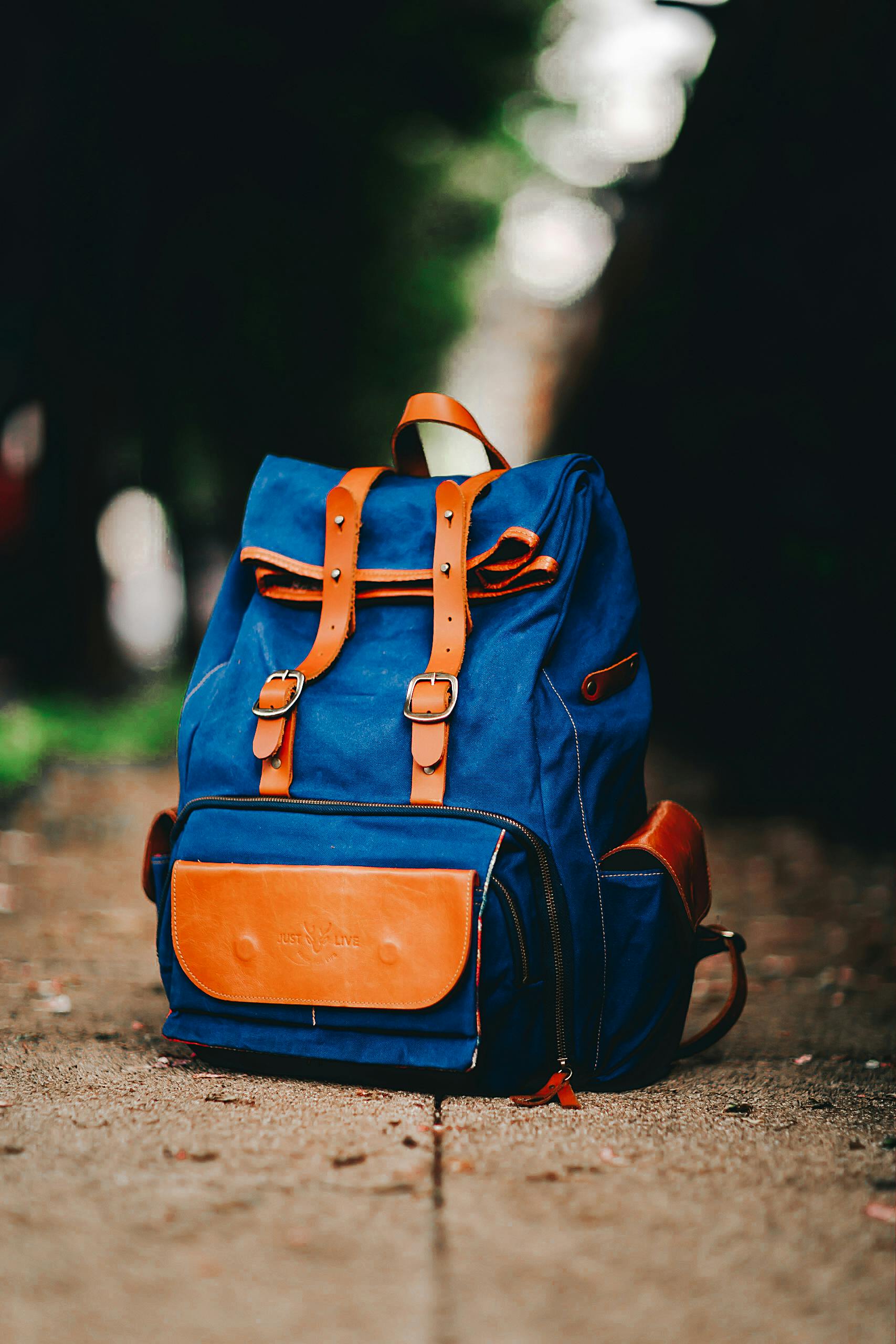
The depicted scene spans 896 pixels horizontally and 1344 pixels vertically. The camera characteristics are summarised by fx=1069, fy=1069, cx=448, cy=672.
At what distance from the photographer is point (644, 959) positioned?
68.4 inches

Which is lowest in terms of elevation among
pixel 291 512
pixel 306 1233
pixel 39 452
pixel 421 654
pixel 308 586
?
pixel 306 1233

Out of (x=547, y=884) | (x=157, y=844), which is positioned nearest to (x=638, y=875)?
(x=547, y=884)

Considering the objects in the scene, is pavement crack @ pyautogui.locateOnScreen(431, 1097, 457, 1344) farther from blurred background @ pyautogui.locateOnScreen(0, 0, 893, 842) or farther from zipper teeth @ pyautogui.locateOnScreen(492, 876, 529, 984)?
blurred background @ pyautogui.locateOnScreen(0, 0, 893, 842)

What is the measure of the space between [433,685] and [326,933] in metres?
0.43

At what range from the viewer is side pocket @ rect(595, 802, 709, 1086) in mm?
1740

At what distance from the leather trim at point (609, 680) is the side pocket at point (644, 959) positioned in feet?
0.83

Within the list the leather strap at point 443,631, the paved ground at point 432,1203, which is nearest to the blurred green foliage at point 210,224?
the leather strap at point 443,631

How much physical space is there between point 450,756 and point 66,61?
818cm

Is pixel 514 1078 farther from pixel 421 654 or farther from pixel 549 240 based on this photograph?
pixel 549 240

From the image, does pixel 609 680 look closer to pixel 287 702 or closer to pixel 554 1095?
pixel 287 702

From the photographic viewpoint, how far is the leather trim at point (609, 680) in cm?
182

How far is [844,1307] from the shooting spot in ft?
3.56

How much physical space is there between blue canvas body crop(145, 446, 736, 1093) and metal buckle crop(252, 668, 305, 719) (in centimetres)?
3

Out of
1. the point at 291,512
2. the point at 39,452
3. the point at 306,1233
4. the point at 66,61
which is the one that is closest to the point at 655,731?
the point at 39,452
